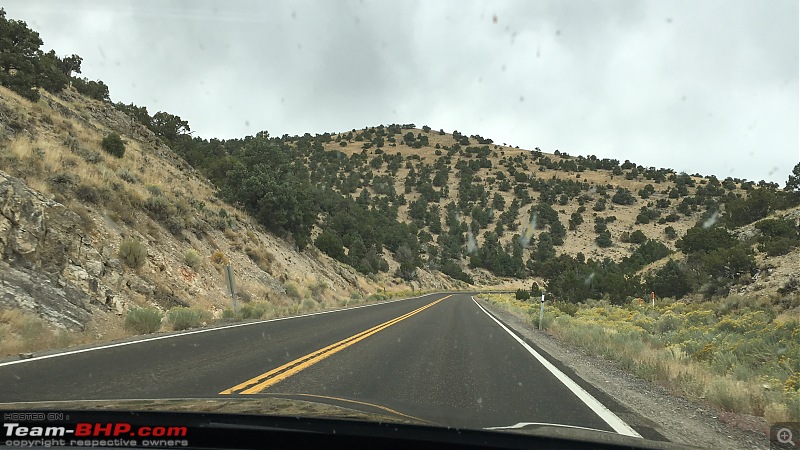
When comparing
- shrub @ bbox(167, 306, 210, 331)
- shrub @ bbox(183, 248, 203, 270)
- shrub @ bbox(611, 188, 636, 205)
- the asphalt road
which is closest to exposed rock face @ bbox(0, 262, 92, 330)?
shrub @ bbox(167, 306, 210, 331)

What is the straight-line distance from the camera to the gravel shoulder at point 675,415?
17.8ft

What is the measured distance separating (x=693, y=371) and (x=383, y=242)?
65437 millimetres

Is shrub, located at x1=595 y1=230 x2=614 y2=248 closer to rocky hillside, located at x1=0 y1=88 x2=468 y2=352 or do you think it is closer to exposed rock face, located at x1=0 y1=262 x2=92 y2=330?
rocky hillside, located at x1=0 y1=88 x2=468 y2=352

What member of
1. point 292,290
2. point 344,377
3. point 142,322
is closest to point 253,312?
point 142,322

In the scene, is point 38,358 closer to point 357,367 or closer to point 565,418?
point 357,367

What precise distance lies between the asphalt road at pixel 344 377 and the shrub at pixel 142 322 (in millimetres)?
1424

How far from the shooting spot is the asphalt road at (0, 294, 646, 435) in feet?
19.2

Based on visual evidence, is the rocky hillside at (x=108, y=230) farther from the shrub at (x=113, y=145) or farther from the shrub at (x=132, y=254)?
the shrub at (x=113, y=145)

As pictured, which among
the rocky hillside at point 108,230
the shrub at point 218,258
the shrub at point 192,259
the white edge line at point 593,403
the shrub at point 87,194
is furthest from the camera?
the shrub at point 218,258

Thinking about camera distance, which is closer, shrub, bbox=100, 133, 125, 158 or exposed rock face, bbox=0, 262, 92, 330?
exposed rock face, bbox=0, 262, 92, 330

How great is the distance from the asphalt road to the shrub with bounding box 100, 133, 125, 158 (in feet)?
67.5

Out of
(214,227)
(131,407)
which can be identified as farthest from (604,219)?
(131,407)

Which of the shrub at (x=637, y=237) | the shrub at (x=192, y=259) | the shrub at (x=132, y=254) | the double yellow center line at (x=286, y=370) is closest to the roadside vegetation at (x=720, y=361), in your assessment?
the double yellow center line at (x=286, y=370)

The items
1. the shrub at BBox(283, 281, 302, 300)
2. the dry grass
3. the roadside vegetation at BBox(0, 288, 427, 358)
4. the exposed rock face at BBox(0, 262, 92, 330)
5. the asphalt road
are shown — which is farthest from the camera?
the shrub at BBox(283, 281, 302, 300)
